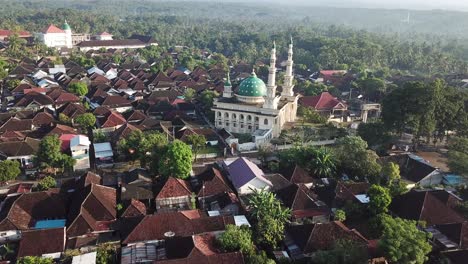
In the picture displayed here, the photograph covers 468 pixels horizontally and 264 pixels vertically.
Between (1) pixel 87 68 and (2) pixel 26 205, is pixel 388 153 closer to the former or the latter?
(2) pixel 26 205

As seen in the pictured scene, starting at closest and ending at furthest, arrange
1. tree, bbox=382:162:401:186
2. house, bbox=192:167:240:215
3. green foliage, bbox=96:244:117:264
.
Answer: green foliage, bbox=96:244:117:264 → house, bbox=192:167:240:215 → tree, bbox=382:162:401:186

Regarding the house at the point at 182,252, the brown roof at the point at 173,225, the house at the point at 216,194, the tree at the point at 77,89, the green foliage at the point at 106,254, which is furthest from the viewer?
the tree at the point at 77,89

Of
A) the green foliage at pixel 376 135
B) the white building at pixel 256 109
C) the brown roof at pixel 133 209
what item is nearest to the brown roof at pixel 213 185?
the brown roof at pixel 133 209

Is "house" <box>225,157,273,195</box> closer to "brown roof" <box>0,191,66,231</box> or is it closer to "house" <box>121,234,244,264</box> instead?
"house" <box>121,234,244,264</box>

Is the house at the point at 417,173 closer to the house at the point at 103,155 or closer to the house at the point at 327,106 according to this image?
the house at the point at 327,106

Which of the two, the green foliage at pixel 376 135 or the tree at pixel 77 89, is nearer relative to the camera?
the green foliage at pixel 376 135

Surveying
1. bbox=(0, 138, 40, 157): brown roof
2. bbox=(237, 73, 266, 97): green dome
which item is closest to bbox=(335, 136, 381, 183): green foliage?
bbox=(237, 73, 266, 97): green dome

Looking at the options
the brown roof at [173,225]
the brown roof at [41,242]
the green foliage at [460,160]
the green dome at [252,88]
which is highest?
the green dome at [252,88]
